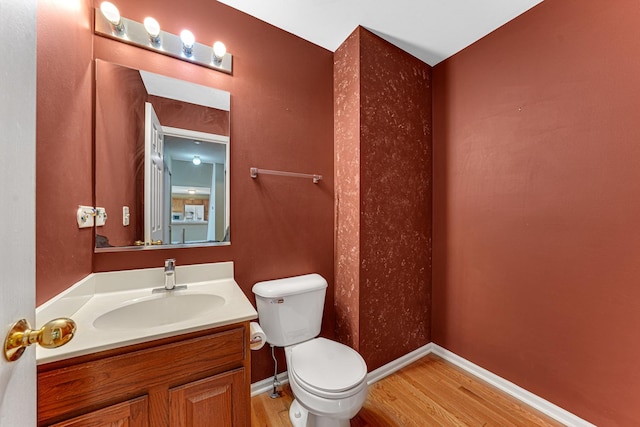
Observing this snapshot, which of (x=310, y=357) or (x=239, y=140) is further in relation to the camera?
(x=239, y=140)

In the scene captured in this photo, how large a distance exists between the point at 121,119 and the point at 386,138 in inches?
62.9

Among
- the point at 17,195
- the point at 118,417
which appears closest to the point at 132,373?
the point at 118,417

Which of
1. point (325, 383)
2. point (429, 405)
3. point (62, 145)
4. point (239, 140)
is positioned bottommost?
point (429, 405)

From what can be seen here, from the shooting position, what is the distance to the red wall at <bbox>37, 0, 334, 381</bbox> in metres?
0.92

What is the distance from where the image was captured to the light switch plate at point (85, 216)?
1079 millimetres

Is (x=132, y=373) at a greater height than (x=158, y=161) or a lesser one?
lesser

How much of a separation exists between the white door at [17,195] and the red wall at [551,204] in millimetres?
2153

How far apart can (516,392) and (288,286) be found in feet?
5.29

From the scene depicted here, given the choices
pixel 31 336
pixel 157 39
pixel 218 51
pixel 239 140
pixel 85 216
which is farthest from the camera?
pixel 239 140

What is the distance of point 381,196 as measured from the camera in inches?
70.0

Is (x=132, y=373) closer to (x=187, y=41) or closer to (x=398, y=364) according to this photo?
(x=187, y=41)

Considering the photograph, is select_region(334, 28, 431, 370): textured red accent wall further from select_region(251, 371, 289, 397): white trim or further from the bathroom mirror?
the bathroom mirror

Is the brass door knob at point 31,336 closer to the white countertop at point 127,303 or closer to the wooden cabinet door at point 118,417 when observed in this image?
the white countertop at point 127,303

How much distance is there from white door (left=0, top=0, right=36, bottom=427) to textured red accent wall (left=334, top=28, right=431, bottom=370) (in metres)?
1.43
